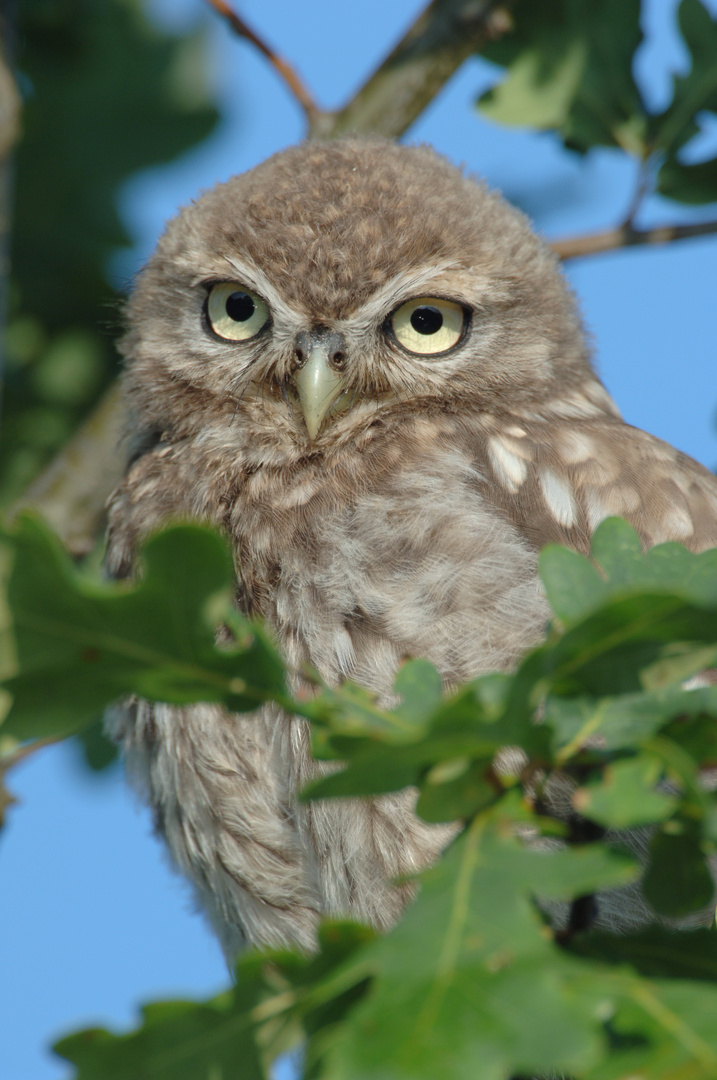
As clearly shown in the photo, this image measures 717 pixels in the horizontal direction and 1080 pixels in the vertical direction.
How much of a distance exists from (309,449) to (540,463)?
24.0 inches

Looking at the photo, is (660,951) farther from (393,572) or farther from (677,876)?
(393,572)

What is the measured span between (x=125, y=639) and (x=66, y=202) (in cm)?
341

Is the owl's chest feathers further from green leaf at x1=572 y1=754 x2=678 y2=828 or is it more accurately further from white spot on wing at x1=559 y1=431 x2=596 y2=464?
green leaf at x1=572 y1=754 x2=678 y2=828

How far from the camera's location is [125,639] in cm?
118

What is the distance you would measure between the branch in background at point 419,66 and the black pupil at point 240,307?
2.37ft

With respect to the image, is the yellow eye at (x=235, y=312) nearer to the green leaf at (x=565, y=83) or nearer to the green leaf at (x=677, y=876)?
the green leaf at (x=565, y=83)

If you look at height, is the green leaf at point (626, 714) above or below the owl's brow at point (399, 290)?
below

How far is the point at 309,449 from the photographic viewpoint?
2984 millimetres

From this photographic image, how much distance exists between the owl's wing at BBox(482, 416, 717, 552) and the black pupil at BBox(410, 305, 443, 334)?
0.36 meters

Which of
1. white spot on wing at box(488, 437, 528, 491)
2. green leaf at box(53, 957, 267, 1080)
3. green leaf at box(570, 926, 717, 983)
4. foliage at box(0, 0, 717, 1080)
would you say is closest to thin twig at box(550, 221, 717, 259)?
white spot on wing at box(488, 437, 528, 491)

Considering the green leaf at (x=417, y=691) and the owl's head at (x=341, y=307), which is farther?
the owl's head at (x=341, y=307)

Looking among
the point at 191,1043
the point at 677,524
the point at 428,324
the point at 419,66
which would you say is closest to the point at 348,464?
the point at 428,324

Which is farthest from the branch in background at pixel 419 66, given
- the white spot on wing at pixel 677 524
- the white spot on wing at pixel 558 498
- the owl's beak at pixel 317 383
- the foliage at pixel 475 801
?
the foliage at pixel 475 801

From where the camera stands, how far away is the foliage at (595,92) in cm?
334
